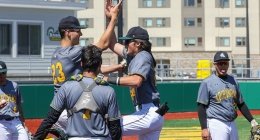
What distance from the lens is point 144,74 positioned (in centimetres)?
869

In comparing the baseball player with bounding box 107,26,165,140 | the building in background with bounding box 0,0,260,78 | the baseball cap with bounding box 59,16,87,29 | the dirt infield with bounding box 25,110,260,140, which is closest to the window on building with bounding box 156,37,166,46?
the building in background with bounding box 0,0,260,78

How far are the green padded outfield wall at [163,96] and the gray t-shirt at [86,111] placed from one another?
15.6 m

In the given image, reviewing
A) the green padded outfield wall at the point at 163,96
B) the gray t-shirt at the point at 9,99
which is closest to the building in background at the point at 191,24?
the green padded outfield wall at the point at 163,96

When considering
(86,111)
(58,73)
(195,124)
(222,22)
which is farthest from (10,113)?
(222,22)

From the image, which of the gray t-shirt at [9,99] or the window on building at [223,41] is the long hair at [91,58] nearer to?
the gray t-shirt at [9,99]

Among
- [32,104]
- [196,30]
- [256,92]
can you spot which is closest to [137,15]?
[196,30]

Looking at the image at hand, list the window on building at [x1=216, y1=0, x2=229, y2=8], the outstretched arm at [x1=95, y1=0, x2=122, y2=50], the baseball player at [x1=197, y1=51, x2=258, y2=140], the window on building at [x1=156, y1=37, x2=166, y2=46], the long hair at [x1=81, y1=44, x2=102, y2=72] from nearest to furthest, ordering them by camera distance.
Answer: the long hair at [x1=81, y1=44, x2=102, y2=72]
the outstretched arm at [x1=95, y1=0, x2=122, y2=50]
the baseball player at [x1=197, y1=51, x2=258, y2=140]
the window on building at [x1=216, y1=0, x2=229, y2=8]
the window on building at [x1=156, y1=37, x2=166, y2=46]

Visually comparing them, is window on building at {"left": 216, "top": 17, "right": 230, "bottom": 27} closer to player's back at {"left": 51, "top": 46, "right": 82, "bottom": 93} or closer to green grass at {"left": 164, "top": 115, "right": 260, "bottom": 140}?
green grass at {"left": 164, "top": 115, "right": 260, "bottom": 140}

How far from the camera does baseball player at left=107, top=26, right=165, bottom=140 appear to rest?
28.6 ft

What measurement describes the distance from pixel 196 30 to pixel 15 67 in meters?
30.9

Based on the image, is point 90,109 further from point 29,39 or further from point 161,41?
point 161,41

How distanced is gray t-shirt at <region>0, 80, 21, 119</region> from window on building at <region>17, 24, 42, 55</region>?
26149 mm

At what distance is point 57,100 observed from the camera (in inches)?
284

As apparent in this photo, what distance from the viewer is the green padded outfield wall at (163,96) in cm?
2309
